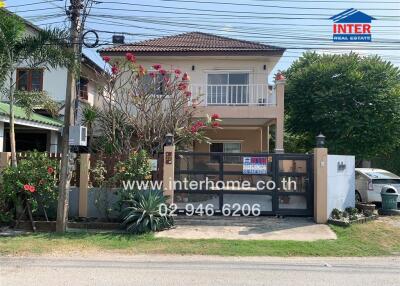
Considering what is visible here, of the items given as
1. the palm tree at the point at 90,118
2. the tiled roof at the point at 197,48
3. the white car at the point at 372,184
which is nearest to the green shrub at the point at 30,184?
the palm tree at the point at 90,118

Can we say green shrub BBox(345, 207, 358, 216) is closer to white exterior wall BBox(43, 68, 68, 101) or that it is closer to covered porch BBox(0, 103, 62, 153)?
covered porch BBox(0, 103, 62, 153)

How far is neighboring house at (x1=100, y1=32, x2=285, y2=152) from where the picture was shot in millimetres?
17031

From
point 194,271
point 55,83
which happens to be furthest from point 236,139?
point 194,271

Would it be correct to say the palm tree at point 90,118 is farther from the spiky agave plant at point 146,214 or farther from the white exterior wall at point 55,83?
the white exterior wall at point 55,83

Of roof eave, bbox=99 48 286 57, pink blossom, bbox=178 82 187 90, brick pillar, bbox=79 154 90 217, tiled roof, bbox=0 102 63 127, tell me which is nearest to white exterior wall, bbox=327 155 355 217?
pink blossom, bbox=178 82 187 90

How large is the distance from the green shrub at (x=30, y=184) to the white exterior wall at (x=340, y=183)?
724 cm

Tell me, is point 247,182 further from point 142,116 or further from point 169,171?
point 142,116

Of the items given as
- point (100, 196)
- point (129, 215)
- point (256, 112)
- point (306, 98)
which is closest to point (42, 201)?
point (100, 196)

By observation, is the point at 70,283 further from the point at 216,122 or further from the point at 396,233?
the point at 216,122

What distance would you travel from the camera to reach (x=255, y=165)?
12.1 meters

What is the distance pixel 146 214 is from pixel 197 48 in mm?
10133

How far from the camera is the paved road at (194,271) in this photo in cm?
666

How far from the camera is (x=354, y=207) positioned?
43.6 feet

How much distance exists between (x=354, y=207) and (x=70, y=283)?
9464mm
